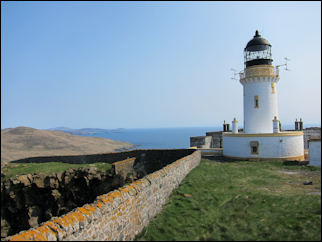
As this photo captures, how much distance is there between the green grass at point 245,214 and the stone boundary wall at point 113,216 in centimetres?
41

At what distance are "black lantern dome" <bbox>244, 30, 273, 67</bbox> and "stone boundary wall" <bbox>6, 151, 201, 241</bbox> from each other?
12937 millimetres

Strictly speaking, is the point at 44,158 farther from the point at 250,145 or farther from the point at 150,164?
the point at 250,145

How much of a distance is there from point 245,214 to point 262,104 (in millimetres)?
13937

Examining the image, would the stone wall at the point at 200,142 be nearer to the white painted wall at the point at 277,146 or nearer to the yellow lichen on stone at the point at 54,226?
the white painted wall at the point at 277,146

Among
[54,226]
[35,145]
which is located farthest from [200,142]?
[35,145]

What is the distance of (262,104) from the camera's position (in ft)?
58.0

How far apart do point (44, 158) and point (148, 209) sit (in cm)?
2372

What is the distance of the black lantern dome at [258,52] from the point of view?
1777cm

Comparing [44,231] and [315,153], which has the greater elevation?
[315,153]

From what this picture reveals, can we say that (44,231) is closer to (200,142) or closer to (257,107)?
(257,107)

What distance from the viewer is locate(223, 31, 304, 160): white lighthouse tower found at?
1645cm

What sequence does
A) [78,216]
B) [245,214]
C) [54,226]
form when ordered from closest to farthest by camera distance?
1. [54,226]
2. [78,216]
3. [245,214]

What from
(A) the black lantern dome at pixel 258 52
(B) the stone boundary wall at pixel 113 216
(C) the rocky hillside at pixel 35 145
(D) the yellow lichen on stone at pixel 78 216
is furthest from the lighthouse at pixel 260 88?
(C) the rocky hillside at pixel 35 145

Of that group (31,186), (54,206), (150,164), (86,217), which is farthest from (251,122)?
(31,186)
